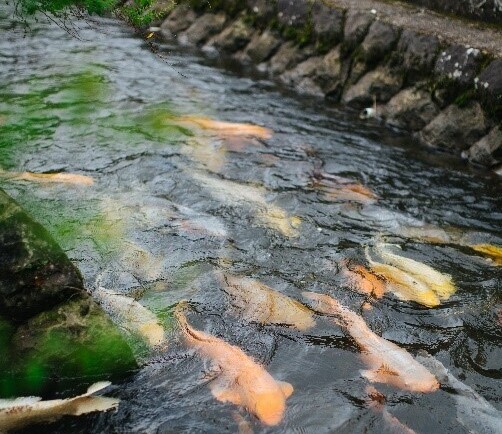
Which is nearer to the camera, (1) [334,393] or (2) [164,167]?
(1) [334,393]

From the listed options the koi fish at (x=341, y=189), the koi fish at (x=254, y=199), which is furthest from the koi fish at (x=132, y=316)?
the koi fish at (x=341, y=189)

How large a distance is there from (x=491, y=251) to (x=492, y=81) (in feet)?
11.2

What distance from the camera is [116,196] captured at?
6.34 meters

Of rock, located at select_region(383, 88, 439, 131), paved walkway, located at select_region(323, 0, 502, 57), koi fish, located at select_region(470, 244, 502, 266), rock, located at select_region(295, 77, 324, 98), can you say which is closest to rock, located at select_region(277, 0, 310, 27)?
paved walkway, located at select_region(323, 0, 502, 57)

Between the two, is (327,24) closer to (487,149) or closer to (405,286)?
(487,149)

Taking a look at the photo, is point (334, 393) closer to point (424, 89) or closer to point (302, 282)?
point (302, 282)

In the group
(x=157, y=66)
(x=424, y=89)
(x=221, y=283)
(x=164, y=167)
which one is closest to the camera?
(x=221, y=283)

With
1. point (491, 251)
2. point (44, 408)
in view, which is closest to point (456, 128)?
point (491, 251)

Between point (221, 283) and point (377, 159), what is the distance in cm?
384

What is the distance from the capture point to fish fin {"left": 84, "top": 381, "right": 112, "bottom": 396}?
366 cm

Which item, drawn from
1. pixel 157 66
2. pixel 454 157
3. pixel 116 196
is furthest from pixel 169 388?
pixel 157 66

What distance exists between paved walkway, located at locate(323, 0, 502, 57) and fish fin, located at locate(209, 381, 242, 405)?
6.87 meters

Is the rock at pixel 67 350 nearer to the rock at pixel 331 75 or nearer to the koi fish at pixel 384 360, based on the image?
the koi fish at pixel 384 360

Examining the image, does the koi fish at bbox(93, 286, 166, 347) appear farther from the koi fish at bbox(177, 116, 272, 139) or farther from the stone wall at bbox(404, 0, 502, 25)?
the stone wall at bbox(404, 0, 502, 25)
